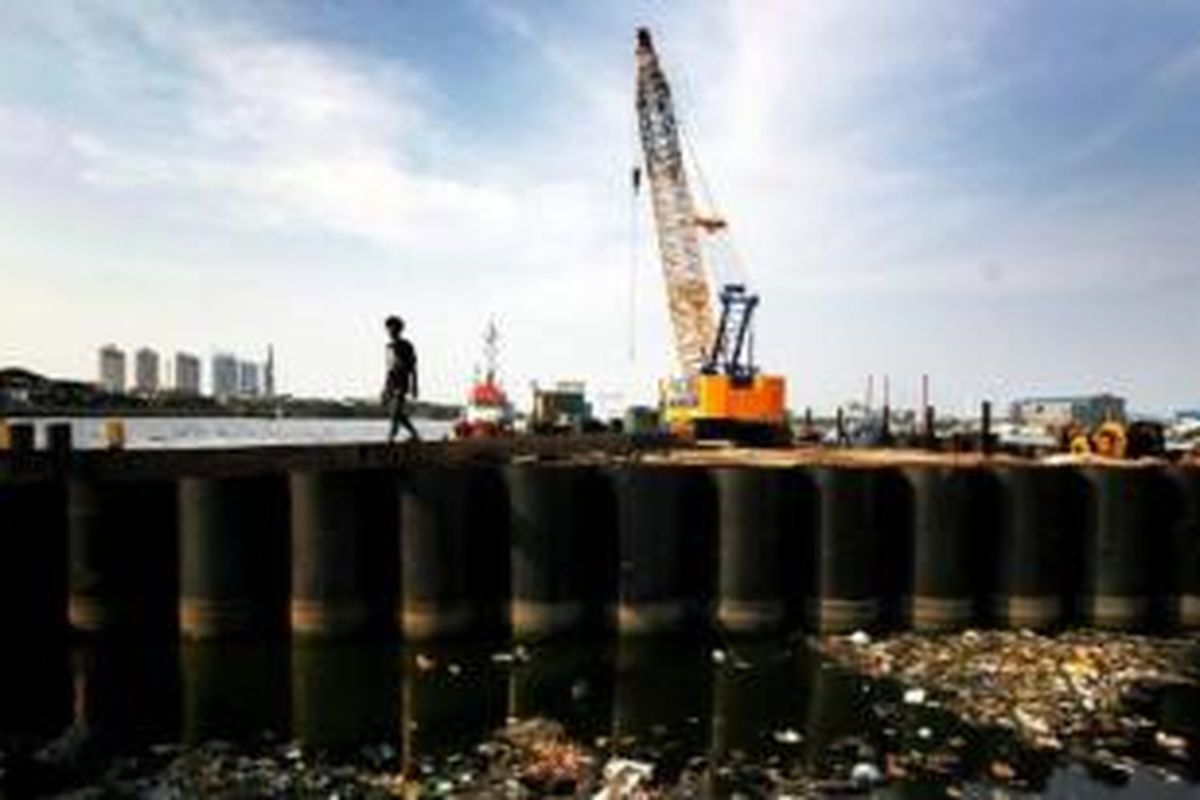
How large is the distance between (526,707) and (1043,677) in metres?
7.38

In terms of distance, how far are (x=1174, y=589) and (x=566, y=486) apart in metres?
10.9

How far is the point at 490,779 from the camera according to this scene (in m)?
13.9

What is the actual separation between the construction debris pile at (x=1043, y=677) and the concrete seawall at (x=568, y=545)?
3.03ft

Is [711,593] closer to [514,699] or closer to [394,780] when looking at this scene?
[514,699]

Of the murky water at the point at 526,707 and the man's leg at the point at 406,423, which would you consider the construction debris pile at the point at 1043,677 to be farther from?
the man's leg at the point at 406,423

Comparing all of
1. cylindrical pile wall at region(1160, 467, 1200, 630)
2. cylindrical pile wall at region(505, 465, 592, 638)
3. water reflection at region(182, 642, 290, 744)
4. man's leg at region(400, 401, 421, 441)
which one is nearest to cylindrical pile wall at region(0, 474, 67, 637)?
water reflection at region(182, 642, 290, 744)

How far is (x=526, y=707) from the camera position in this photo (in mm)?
17141

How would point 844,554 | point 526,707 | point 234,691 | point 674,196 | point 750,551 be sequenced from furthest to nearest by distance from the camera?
1. point 674,196
2. point 844,554
3. point 750,551
4. point 234,691
5. point 526,707

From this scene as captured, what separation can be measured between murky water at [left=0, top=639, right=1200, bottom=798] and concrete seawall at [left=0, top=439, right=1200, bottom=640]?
2.01 feet

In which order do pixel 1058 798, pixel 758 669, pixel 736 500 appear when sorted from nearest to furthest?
pixel 1058 798, pixel 758 669, pixel 736 500

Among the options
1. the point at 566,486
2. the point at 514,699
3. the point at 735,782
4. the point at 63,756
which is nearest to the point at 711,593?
the point at 566,486

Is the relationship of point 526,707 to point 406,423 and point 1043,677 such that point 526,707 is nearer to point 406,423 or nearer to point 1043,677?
point 406,423

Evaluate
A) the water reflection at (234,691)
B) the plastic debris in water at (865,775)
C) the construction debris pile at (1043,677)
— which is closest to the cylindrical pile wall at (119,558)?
the water reflection at (234,691)

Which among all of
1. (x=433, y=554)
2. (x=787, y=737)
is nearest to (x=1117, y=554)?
(x=787, y=737)
